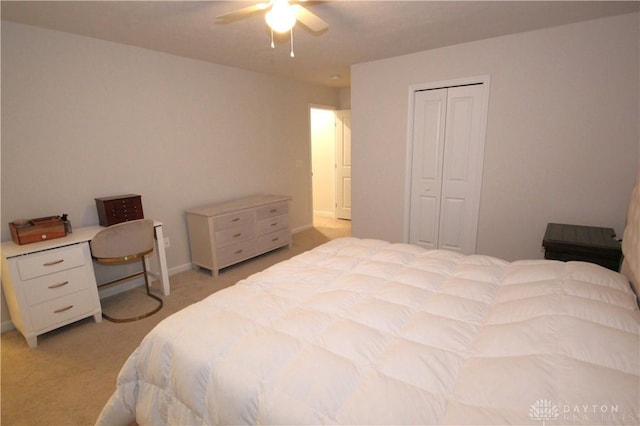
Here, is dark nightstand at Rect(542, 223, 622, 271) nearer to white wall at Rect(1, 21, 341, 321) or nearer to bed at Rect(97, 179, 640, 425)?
bed at Rect(97, 179, 640, 425)

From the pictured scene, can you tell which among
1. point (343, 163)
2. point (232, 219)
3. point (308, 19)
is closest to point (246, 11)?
point (308, 19)

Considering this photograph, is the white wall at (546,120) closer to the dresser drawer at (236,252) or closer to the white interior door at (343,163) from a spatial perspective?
the white interior door at (343,163)

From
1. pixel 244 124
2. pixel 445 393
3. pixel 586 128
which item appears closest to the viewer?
pixel 445 393

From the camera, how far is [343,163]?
598 cm

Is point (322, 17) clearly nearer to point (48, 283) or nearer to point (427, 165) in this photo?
point (427, 165)

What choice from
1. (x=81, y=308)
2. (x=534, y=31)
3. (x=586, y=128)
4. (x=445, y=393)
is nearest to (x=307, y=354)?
(x=445, y=393)

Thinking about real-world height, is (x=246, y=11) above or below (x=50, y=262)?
above

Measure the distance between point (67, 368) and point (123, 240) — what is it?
99 centimetres

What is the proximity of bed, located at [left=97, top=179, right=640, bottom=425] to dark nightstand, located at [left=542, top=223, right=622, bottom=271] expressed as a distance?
60 cm

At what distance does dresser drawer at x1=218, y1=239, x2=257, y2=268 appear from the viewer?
360 cm

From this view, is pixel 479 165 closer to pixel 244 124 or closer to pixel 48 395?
pixel 244 124

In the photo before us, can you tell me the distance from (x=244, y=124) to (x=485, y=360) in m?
3.94

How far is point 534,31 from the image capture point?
2875 millimetres

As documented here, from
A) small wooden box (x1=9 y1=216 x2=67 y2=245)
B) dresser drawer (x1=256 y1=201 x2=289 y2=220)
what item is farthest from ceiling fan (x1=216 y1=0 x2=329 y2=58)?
dresser drawer (x1=256 y1=201 x2=289 y2=220)
